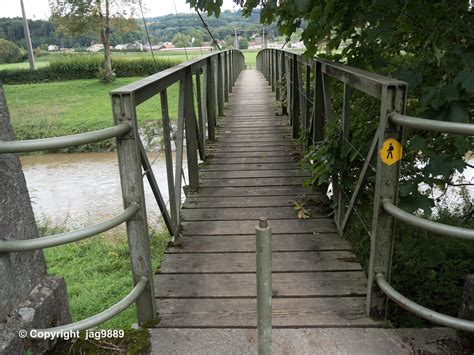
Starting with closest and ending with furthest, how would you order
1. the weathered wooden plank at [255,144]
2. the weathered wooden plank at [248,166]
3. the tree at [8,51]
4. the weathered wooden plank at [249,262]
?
the weathered wooden plank at [249,262] → the weathered wooden plank at [248,166] → the tree at [8,51] → the weathered wooden plank at [255,144]

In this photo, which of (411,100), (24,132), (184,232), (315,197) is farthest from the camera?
(24,132)

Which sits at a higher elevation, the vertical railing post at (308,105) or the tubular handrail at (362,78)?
the tubular handrail at (362,78)

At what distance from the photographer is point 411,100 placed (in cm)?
335

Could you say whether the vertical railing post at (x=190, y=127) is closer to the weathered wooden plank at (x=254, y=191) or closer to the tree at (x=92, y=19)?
the weathered wooden plank at (x=254, y=191)

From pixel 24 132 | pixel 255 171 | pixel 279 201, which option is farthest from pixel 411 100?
pixel 24 132

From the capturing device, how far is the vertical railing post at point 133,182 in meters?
1.76

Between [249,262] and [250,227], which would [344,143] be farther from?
[249,262]

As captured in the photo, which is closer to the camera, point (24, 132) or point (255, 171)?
point (255, 171)

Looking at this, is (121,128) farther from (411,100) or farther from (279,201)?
(411,100)

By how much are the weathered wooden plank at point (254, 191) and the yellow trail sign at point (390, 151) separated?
1.91 metres

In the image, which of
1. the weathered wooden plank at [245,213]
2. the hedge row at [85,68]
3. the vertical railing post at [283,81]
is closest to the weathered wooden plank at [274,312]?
the weathered wooden plank at [245,213]

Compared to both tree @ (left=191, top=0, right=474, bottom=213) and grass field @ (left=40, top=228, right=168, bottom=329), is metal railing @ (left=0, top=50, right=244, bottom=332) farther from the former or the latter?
grass field @ (left=40, top=228, right=168, bottom=329)

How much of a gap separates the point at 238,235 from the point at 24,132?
14873 millimetres

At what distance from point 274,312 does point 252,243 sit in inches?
31.4
